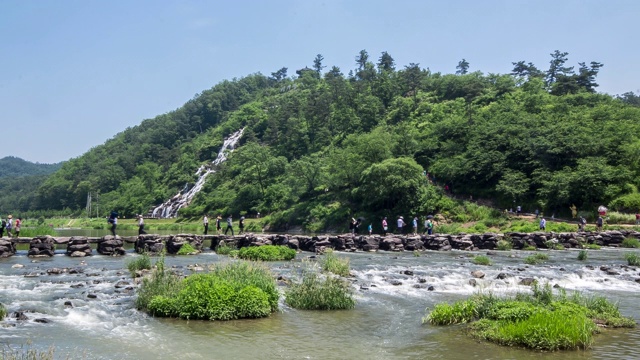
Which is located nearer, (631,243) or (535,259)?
(535,259)

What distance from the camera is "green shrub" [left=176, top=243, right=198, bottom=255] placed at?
32.8 meters

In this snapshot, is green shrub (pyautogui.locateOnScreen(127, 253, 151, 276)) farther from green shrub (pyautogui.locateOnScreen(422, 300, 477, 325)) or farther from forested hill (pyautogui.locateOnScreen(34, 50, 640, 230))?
forested hill (pyautogui.locateOnScreen(34, 50, 640, 230))

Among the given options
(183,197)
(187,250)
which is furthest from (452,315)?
(183,197)

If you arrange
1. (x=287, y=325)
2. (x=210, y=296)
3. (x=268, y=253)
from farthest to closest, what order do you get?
(x=268, y=253)
(x=210, y=296)
(x=287, y=325)

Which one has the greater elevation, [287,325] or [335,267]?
[335,267]

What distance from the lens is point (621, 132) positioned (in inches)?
2363

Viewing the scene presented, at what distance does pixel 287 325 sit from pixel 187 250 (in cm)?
2086

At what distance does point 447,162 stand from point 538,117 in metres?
14.9

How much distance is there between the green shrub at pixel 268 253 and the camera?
1155 inches

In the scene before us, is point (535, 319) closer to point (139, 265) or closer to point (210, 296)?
point (210, 296)

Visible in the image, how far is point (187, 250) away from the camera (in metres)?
33.2

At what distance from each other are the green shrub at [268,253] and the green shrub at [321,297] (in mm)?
12667

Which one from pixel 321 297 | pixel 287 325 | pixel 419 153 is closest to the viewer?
pixel 287 325

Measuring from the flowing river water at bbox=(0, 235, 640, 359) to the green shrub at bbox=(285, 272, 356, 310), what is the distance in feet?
1.11
